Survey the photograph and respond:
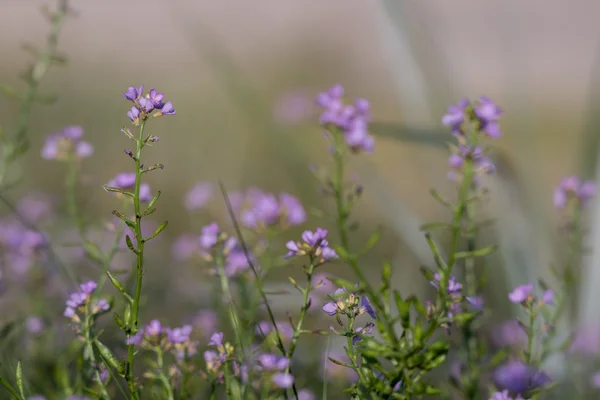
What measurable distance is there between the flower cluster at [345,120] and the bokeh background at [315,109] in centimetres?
19

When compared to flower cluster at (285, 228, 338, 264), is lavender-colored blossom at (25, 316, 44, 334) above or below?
above

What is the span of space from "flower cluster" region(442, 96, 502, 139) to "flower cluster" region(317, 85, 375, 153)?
15 cm

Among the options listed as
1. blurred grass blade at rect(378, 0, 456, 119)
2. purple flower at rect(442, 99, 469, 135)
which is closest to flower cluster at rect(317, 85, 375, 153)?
purple flower at rect(442, 99, 469, 135)

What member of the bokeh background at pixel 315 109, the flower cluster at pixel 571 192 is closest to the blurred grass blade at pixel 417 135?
the bokeh background at pixel 315 109

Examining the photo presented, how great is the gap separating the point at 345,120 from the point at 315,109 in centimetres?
217

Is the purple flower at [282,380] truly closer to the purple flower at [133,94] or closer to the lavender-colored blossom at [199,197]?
the purple flower at [133,94]

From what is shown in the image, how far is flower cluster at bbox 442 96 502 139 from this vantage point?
3.41 ft

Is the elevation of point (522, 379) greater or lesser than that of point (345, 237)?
lesser

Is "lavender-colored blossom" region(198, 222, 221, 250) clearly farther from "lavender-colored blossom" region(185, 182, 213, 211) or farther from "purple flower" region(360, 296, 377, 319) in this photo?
"lavender-colored blossom" region(185, 182, 213, 211)

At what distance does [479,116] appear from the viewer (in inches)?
41.1

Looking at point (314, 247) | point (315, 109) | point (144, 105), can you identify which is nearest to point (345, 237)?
point (314, 247)

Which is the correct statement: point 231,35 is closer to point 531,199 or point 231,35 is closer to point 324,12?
point 324,12

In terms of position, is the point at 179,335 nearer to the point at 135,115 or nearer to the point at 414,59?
the point at 135,115

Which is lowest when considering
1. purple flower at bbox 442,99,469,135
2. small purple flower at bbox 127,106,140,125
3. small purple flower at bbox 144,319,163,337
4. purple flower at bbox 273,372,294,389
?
purple flower at bbox 273,372,294,389
